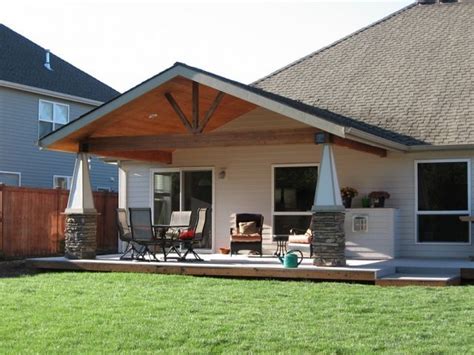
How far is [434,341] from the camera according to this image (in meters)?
6.96

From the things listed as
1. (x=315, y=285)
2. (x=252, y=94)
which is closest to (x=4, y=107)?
(x=252, y=94)

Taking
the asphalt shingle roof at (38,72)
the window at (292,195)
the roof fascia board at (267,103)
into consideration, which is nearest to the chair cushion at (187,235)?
the window at (292,195)

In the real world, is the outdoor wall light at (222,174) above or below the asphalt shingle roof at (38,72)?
below

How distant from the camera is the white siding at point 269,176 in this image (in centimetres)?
1454

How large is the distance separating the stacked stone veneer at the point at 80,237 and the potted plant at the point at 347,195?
4791 mm

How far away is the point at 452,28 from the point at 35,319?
1360 cm

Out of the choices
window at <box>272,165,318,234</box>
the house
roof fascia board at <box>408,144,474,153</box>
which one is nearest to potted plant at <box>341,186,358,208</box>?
the house

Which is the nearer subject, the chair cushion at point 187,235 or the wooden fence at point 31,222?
the chair cushion at point 187,235

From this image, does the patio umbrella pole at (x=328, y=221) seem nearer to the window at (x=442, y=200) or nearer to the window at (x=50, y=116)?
the window at (x=442, y=200)

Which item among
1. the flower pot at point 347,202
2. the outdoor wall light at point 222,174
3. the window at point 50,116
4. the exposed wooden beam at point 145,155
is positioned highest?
the window at point 50,116

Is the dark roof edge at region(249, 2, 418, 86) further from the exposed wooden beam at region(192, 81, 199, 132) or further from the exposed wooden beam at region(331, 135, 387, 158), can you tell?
the exposed wooden beam at region(192, 81, 199, 132)

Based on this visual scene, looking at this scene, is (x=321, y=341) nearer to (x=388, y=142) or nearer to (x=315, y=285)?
(x=315, y=285)

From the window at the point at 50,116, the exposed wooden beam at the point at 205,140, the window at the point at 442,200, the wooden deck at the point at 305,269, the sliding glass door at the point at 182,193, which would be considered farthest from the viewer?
the window at the point at 50,116

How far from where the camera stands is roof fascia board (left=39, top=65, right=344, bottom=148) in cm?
1188
